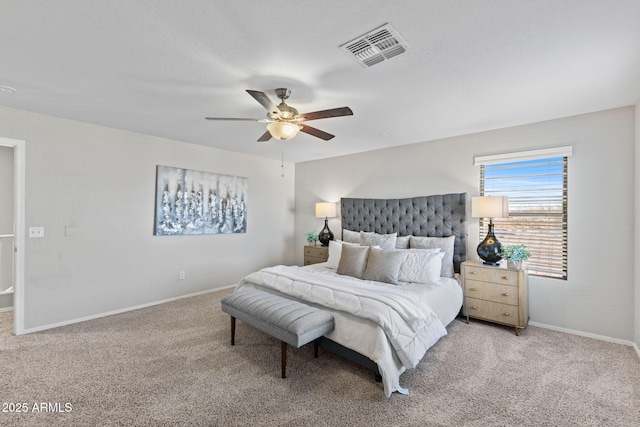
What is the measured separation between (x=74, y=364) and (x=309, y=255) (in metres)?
3.46

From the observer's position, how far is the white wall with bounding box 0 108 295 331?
325 cm

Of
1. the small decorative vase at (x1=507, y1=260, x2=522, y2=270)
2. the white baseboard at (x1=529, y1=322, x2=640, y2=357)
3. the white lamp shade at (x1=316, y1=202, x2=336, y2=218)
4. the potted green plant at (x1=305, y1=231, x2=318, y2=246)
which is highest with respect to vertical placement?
the white lamp shade at (x1=316, y1=202, x2=336, y2=218)

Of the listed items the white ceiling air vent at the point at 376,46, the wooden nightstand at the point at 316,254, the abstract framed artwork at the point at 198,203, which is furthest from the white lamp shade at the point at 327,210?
the white ceiling air vent at the point at 376,46

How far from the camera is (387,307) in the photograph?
2285 millimetres

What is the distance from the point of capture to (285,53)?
6.61ft

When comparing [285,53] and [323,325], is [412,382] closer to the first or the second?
[323,325]

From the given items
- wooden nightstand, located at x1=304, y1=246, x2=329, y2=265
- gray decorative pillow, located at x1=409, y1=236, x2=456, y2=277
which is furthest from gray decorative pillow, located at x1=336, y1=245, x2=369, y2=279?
wooden nightstand, located at x1=304, y1=246, x2=329, y2=265

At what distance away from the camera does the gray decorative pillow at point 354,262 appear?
11.3ft

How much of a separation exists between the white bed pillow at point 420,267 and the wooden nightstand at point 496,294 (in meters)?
0.47

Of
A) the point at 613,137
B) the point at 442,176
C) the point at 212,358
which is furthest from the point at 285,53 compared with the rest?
the point at 613,137

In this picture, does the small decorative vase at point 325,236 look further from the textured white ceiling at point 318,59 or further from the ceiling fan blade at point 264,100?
the ceiling fan blade at point 264,100

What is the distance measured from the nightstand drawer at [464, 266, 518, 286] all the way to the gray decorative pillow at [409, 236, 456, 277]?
0.71ft

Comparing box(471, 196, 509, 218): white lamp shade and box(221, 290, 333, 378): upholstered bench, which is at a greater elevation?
box(471, 196, 509, 218): white lamp shade

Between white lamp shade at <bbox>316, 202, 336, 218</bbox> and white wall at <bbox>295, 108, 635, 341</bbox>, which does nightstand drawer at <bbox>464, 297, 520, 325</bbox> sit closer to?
white wall at <bbox>295, 108, 635, 341</bbox>
